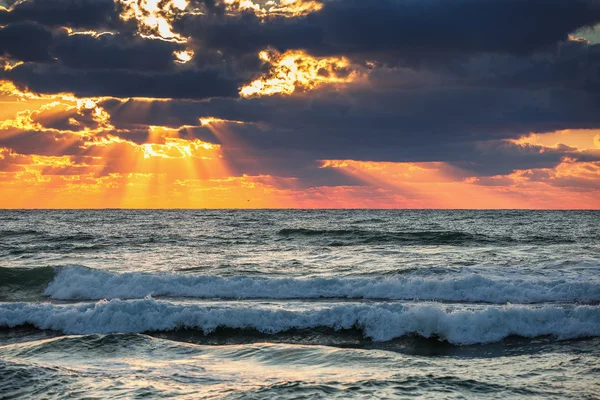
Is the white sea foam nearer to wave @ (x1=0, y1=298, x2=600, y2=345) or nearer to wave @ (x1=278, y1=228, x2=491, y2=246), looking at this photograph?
wave @ (x1=0, y1=298, x2=600, y2=345)

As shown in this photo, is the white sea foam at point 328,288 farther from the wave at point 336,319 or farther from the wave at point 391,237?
the wave at point 391,237

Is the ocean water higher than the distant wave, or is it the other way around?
the distant wave

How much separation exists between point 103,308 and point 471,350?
10512 mm

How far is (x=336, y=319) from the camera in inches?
640

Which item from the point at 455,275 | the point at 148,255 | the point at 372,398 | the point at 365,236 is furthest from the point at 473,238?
the point at 372,398

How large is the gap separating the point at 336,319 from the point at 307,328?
87 cm

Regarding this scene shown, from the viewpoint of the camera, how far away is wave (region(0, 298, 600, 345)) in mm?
15180

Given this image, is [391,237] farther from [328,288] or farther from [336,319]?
[336,319]

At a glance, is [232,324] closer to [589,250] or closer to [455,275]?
[455,275]

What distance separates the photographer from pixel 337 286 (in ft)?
72.4

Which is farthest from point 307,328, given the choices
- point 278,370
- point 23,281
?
point 23,281

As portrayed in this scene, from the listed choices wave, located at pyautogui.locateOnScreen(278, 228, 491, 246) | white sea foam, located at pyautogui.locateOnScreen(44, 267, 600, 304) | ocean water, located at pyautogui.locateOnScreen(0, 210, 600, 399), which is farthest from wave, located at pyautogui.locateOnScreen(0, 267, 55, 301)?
wave, located at pyautogui.locateOnScreen(278, 228, 491, 246)

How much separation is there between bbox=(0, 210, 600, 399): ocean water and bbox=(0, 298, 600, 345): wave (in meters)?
0.04

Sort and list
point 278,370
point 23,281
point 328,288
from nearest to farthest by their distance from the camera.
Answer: point 278,370, point 328,288, point 23,281
